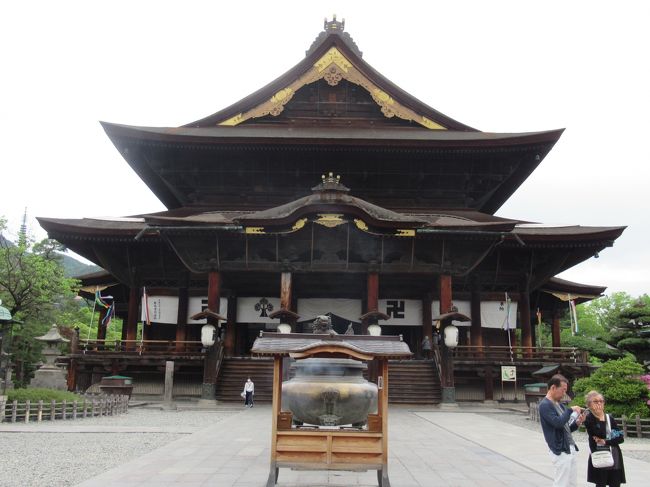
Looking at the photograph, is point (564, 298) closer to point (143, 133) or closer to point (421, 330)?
point (421, 330)

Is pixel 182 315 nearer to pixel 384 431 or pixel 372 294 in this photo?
pixel 372 294

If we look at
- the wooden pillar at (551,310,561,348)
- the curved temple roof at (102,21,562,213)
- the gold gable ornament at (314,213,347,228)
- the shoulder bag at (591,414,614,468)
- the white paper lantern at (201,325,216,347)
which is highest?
the curved temple roof at (102,21,562,213)

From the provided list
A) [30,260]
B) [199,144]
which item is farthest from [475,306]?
[30,260]

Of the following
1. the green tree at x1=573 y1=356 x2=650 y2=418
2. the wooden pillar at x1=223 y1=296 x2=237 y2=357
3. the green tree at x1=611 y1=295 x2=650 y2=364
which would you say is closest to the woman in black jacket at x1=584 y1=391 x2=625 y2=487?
the green tree at x1=573 y1=356 x2=650 y2=418

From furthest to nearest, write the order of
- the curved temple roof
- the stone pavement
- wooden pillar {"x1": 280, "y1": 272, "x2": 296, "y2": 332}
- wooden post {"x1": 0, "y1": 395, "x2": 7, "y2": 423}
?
the curved temple roof → wooden pillar {"x1": 280, "y1": 272, "x2": 296, "y2": 332} → wooden post {"x1": 0, "y1": 395, "x2": 7, "y2": 423} → the stone pavement

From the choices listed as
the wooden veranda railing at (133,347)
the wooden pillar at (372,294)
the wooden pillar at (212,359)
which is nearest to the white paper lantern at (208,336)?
the wooden pillar at (212,359)

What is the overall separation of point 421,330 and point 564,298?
25.7 feet

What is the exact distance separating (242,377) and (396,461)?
13.1 meters

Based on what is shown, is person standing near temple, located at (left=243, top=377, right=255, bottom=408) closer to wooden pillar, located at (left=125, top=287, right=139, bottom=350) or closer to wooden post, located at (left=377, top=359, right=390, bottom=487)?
wooden pillar, located at (left=125, top=287, right=139, bottom=350)

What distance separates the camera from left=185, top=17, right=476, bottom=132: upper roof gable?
95.0 ft

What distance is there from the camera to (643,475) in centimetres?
931

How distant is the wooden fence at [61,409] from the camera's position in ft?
52.6

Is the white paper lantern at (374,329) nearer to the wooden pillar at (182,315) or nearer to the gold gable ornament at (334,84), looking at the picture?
the wooden pillar at (182,315)

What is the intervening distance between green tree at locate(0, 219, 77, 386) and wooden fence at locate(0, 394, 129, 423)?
1610cm
